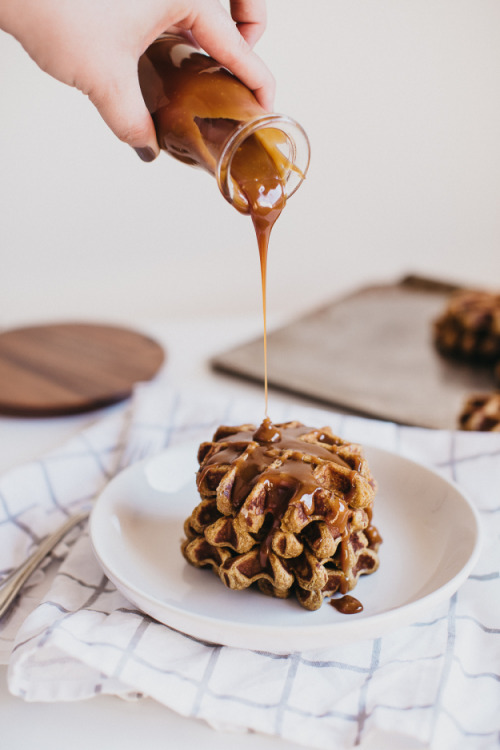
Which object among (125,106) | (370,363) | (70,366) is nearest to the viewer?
(125,106)

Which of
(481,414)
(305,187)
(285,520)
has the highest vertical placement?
(305,187)

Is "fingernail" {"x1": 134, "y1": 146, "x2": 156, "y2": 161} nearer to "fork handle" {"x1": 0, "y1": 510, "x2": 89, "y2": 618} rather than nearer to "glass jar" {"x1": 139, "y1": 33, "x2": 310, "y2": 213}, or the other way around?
"glass jar" {"x1": 139, "y1": 33, "x2": 310, "y2": 213}

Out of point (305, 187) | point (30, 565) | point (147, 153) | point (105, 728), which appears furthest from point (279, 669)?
point (305, 187)

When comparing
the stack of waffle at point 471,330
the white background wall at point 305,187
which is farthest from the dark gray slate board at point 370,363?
the white background wall at point 305,187

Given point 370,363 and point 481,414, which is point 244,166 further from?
point 370,363

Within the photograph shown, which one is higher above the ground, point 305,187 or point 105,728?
point 305,187

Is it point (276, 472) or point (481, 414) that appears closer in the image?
point (276, 472)
